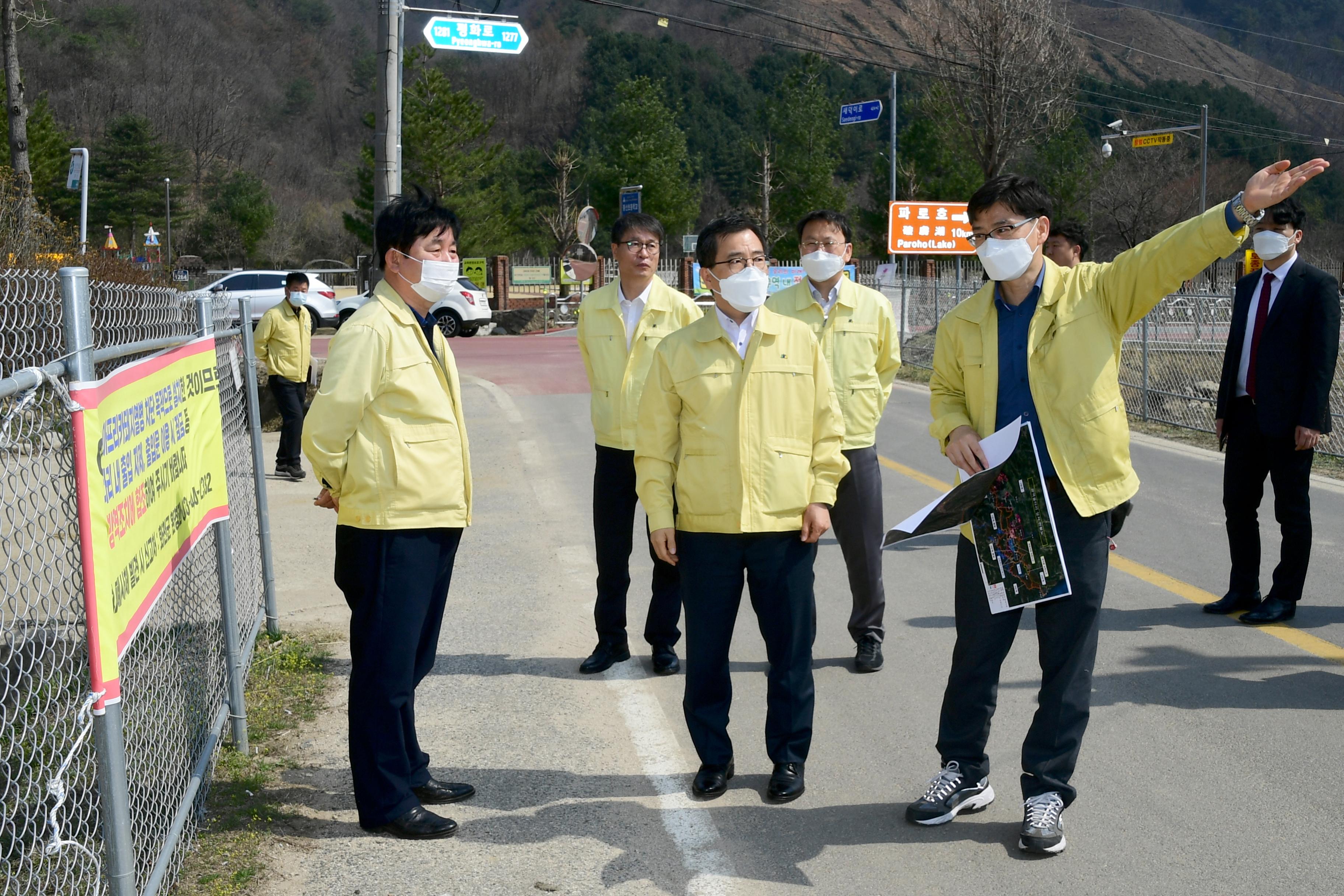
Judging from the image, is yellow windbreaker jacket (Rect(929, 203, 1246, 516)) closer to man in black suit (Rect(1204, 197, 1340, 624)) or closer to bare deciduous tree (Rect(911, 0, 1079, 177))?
man in black suit (Rect(1204, 197, 1340, 624))

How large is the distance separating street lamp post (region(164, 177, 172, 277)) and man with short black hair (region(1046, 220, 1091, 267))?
55.5m

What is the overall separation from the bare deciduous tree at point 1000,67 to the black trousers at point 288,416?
18683mm

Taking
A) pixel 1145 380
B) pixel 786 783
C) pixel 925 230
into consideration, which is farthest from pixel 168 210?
pixel 786 783

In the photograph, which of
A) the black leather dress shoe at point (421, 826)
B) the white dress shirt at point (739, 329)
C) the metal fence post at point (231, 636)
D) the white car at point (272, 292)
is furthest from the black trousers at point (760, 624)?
the white car at point (272, 292)

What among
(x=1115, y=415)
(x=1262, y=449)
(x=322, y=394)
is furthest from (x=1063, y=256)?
(x=322, y=394)

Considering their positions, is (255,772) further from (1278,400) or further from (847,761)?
(1278,400)

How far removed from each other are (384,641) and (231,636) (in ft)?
3.35

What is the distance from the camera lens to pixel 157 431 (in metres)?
3.47

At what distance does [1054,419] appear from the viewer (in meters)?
3.74

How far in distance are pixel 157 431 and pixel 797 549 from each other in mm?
A: 1996

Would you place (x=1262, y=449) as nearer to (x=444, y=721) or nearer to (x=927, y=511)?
(x=927, y=511)

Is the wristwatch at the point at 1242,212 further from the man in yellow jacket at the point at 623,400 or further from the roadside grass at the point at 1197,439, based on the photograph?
the roadside grass at the point at 1197,439

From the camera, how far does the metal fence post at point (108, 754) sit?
9.31 ft

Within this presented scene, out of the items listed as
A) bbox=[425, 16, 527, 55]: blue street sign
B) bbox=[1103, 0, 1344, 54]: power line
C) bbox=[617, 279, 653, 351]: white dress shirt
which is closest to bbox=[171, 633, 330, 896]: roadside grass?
bbox=[617, 279, 653, 351]: white dress shirt
